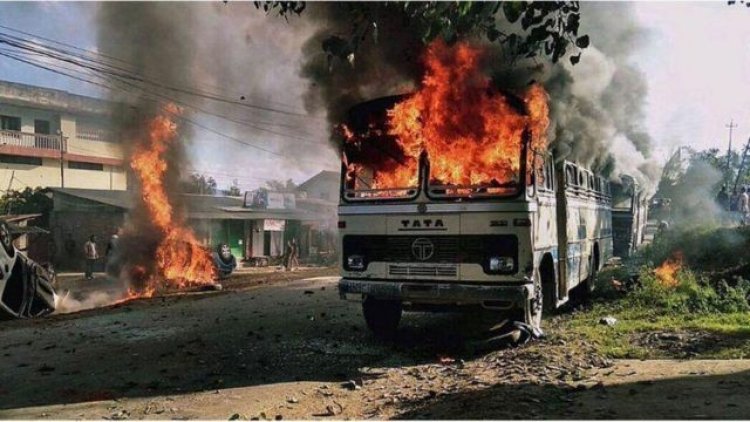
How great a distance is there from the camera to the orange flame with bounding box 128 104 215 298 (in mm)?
18750

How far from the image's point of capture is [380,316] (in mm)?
8820

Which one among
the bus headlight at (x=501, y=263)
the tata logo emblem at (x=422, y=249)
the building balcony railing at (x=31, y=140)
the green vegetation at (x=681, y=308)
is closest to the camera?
the bus headlight at (x=501, y=263)

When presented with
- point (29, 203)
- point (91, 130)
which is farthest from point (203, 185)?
point (29, 203)

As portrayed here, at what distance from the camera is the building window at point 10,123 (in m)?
29.2

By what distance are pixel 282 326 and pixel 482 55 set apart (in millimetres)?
5444

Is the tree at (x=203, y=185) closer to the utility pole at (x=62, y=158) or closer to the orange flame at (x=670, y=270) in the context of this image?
the utility pole at (x=62, y=158)

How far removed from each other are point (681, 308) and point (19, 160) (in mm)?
30306

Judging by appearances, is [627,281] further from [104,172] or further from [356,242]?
[104,172]

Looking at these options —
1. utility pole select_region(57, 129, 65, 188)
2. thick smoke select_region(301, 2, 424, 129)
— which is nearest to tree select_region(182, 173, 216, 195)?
utility pole select_region(57, 129, 65, 188)

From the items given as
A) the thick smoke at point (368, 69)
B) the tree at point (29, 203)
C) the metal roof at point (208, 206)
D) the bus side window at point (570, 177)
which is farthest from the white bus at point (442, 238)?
the tree at point (29, 203)

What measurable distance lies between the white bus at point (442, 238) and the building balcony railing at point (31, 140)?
87.8 ft

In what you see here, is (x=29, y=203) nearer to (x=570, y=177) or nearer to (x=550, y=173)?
(x=570, y=177)

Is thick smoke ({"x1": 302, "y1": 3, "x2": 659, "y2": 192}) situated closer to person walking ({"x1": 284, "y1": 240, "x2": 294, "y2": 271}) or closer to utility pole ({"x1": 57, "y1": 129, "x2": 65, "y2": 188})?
person walking ({"x1": 284, "y1": 240, "x2": 294, "y2": 271})

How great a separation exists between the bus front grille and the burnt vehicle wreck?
875 centimetres
